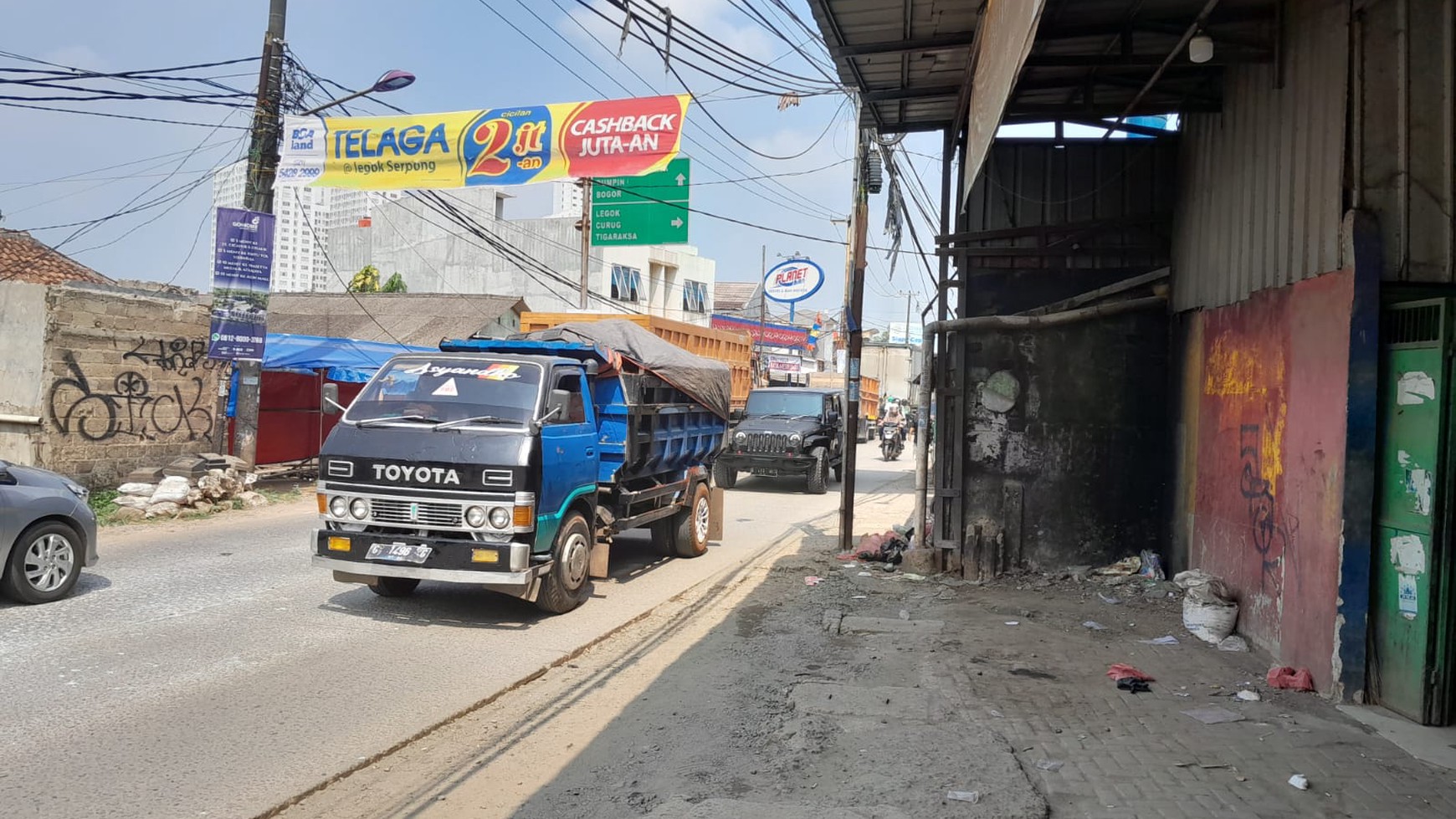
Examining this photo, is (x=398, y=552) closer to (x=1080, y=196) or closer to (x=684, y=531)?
(x=684, y=531)

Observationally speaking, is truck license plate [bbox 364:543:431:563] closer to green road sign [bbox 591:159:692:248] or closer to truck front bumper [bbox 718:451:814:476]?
truck front bumper [bbox 718:451:814:476]

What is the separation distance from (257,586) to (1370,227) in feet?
29.1

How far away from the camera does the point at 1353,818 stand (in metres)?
4.07

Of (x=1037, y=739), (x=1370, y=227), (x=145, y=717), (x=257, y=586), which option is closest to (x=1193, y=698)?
(x=1037, y=739)

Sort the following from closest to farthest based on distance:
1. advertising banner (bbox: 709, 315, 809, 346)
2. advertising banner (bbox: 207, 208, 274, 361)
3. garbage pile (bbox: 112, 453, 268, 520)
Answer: garbage pile (bbox: 112, 453, 268, 520) < advertising banner (bbox: 207, 208, 274, 361) < advertising banner (bbox: 709, 315, 809, 346)

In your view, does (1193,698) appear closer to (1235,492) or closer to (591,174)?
(1235,492)

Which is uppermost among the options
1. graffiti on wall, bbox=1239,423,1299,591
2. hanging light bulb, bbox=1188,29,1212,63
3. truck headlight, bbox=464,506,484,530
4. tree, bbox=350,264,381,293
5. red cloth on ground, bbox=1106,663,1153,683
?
tree, bbox=350,264,381,293

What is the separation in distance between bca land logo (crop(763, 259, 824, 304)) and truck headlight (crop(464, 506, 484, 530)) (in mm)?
24503

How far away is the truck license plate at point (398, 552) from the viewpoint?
715cm

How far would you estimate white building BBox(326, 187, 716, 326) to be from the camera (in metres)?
39.9

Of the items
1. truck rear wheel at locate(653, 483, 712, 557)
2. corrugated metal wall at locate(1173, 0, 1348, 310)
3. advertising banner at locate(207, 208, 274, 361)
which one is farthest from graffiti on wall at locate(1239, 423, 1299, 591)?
advertising banner at locate(207, 208, 274, 361)

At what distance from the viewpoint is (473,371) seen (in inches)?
318

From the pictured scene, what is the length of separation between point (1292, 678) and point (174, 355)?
14.6 meters

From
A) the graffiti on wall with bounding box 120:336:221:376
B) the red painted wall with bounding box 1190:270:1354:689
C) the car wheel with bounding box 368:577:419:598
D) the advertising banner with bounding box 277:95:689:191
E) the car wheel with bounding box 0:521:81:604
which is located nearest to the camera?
the red painted wall with bounding box 1190:270:1354:689
